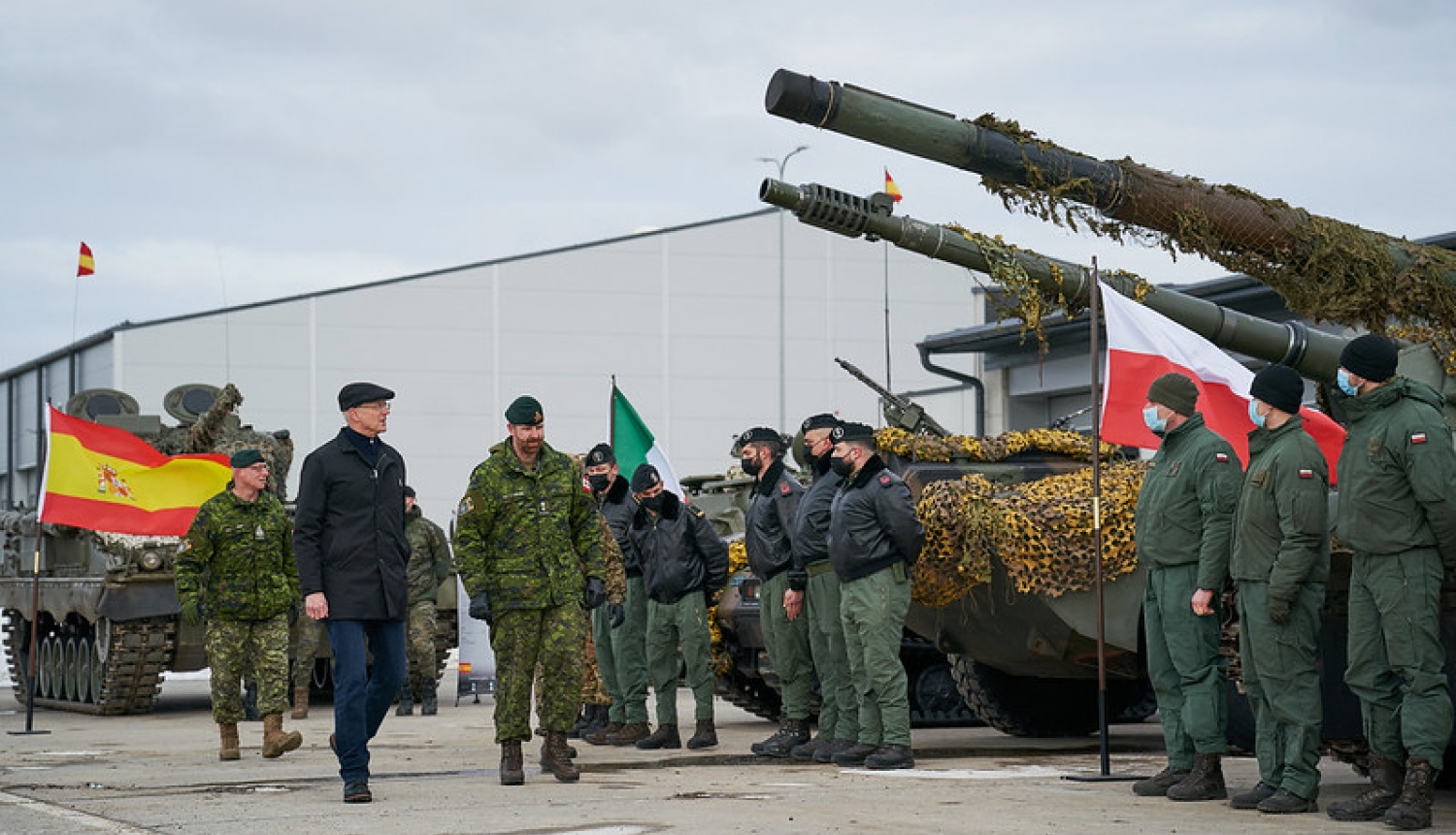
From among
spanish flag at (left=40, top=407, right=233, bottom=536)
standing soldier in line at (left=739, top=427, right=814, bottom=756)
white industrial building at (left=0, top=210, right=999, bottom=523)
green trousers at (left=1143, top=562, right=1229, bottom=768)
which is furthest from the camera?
white industrial building at (left=0, top=210, right=999, bottom=523)

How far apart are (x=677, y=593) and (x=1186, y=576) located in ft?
14.6

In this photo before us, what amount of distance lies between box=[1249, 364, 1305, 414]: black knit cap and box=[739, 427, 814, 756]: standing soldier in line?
3924 millimetres

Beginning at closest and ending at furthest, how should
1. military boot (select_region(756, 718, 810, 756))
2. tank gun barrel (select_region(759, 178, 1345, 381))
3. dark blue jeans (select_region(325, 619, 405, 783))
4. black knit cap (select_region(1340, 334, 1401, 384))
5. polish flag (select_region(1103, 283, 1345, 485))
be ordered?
black knit cap (select_region(1340, 334, 1401, 384)) → dark blue jeans (select_region(325, 619, 405, 783)) → polish flag (select_region(1103, 283, 1345, 485)) → tank gun barrel (select_region(759, 178, 1345, 381)) → military boot (select_region(756, 718, 810, 756))

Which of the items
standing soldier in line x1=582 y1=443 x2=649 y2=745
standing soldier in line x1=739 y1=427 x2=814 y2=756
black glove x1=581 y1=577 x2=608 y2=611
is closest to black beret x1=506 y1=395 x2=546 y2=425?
black glove x1=581 y1=577 x2=608 y2=611

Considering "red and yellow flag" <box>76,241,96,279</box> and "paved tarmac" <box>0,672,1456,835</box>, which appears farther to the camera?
"red and yellow flag" <box>76,241,96,279</box>

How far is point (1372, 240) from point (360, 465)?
15.7 feet

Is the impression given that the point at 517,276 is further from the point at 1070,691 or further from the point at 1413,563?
the point at 1413,563

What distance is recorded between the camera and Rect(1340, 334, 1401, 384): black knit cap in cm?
817

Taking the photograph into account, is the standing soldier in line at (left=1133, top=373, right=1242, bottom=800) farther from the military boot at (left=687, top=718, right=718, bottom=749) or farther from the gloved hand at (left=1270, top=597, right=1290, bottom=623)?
the military boot at (left=687, top=718, right=718, bottom=749)

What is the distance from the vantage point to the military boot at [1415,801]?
25.5 ft

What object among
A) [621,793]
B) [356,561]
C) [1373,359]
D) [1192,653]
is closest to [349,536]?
[356,561]

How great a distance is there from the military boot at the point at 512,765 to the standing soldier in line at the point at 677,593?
119 inches

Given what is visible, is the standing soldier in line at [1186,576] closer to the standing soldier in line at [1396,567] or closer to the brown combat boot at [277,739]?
the standing soldier in line at [1396,567]

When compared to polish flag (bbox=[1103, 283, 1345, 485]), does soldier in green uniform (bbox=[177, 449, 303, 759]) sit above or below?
below
